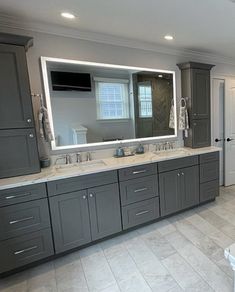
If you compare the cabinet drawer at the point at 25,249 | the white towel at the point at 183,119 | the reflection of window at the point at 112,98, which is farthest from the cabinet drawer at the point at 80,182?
the white towel at the point at 183,119

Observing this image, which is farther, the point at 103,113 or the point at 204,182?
the point at 204,182

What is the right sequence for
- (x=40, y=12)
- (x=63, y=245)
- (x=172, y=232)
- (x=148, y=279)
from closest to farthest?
(x=148, y=279) → (x=40, y=12) → (x=63, y=245) → (x=172, y=232)

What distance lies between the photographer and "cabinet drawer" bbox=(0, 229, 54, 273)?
5.77ft

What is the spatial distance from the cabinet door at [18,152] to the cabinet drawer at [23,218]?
33 centimetres

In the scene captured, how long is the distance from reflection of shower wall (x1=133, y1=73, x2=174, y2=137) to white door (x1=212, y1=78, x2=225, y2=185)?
1030mm

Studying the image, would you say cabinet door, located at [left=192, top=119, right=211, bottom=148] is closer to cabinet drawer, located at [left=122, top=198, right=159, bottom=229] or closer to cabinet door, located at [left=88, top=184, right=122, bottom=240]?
cabinet drawer, located at [left=122, top=198, right=159, bottom=229]

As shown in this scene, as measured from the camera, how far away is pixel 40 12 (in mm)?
1853

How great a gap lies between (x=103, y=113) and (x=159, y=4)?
135 centimetres

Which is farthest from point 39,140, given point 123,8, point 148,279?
point 148,279

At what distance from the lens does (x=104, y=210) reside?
217 centimetres

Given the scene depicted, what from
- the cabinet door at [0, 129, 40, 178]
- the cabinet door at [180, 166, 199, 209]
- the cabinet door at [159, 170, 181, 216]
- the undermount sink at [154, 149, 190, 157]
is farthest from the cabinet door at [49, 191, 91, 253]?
the cabinet door at [180, 166, 199, 209]

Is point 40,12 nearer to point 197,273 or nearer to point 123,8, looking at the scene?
point 123,8

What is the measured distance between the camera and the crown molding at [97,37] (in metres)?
1.99

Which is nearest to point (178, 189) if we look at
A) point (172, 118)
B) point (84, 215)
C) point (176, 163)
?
point (176, 163)
